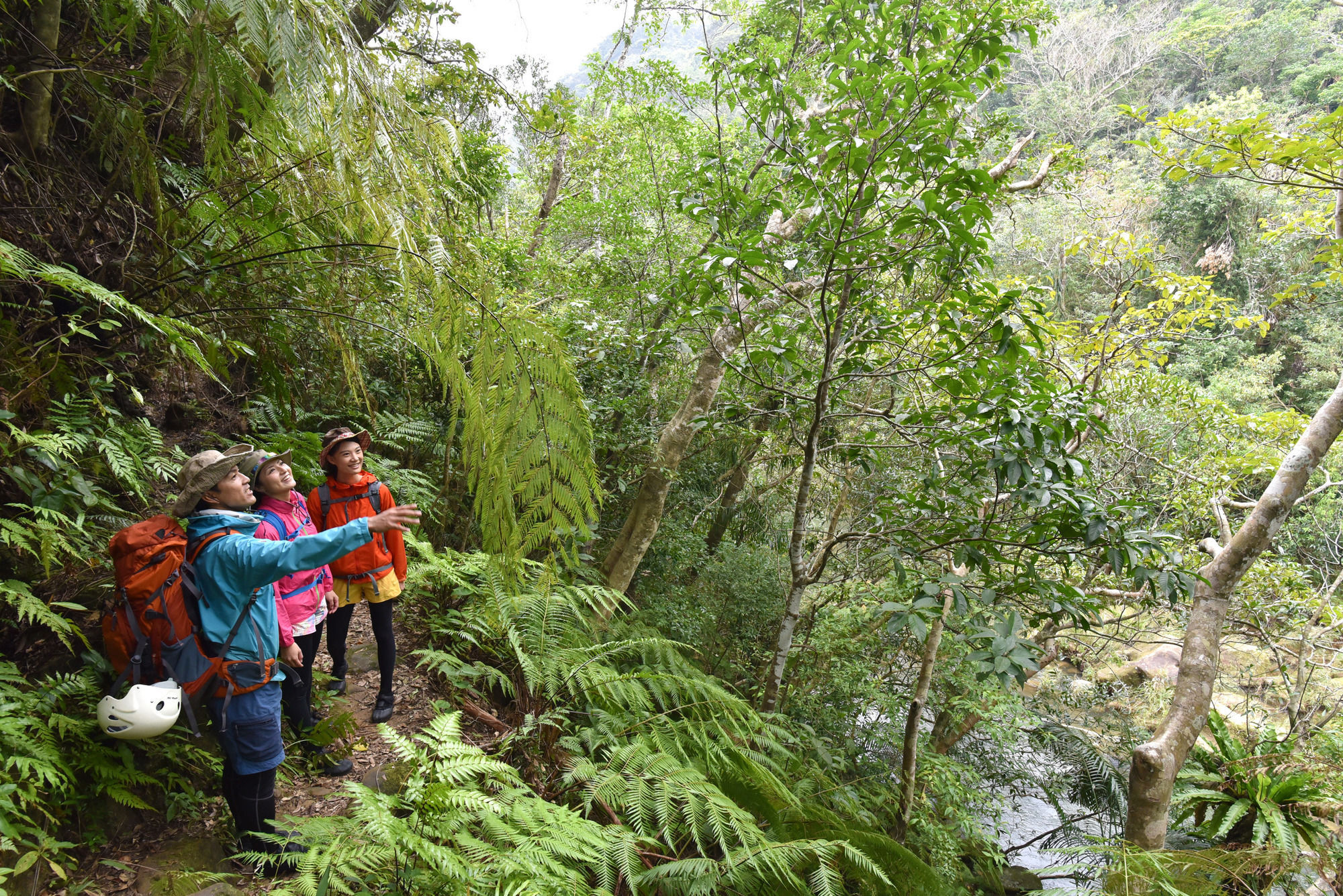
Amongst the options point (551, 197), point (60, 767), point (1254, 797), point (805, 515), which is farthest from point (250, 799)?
point (551, 197)

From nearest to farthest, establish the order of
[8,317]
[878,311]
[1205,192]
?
[8,317] < [878,311] < [1205,192]

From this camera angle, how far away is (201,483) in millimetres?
2289

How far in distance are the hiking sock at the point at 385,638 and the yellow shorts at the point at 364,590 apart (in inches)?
1.8

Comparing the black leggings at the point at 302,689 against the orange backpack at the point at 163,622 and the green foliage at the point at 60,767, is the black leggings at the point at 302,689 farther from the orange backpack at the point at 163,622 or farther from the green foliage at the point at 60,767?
the orange backpack at the point at 163,622

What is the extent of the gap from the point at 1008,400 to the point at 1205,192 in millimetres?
22917

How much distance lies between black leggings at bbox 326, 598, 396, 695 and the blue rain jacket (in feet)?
3.18

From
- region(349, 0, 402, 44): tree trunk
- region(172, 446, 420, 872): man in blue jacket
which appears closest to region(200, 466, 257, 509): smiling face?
region(172, 446, 420, 872): man in blue jacket

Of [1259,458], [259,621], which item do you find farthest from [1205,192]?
[259,621]

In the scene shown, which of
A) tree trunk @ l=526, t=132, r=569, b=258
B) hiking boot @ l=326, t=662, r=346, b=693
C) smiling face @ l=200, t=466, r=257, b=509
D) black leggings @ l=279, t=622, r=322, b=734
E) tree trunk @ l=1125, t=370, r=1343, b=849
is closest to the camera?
smiling face @ l=200, t=466, r=257, b=509

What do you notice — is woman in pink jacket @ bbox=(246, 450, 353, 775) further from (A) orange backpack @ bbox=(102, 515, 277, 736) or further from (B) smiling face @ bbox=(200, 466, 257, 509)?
(A) orange backpack @ bbox=(102, 515, 277, 736)

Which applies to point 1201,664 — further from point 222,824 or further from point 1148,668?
point 1148,668

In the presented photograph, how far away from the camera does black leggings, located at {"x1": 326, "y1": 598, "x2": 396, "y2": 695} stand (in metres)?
3.36

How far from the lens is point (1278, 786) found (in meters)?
5.72

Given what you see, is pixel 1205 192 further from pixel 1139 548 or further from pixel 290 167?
pixel 290 167
